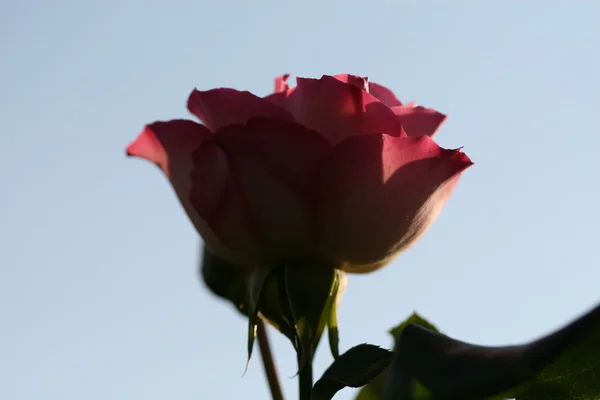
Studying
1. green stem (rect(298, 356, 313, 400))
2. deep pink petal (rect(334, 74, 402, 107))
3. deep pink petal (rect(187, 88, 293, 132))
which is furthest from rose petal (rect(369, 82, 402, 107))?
green stem (rect(298, 356, 313, 400))

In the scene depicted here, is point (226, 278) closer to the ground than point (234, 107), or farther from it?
closer to the ground

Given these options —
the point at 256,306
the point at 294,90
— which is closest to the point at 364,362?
the point at 256,306

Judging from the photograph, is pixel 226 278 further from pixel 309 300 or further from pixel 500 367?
pixel 500 367

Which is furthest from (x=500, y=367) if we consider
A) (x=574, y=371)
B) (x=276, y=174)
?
(x=276, y=174)

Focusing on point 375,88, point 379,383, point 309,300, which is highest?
point 375,88

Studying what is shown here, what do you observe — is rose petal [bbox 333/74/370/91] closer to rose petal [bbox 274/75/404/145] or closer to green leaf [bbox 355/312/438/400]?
rose petal [bbox 274/75/404/145]

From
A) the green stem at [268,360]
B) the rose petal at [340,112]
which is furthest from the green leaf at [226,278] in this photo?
the rose petal at [340,112]
